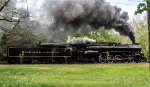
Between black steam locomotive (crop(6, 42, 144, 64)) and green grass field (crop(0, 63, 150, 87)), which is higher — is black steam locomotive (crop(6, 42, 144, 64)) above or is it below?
above

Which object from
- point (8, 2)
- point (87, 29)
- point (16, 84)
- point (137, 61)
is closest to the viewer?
point (16, 84)

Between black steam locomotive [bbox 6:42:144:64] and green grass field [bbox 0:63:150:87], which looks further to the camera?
black steam locomotive [bbox 6:42:144:64]

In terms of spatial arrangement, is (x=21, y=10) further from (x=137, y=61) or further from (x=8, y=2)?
(x=137, y=61)

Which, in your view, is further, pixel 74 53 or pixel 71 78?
pixel 74 53

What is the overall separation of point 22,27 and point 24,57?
33.9 ft

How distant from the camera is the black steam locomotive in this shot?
46.9 m

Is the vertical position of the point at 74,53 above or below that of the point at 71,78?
above

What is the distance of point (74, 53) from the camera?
46.9m

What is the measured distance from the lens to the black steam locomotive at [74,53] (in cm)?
4691

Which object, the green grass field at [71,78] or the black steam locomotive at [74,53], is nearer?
the green grass field at [71,78]

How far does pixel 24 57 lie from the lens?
47.5 m

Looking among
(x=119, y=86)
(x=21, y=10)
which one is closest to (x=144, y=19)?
(x=21, y=10)

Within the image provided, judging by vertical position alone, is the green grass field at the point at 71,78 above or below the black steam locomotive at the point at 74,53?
below

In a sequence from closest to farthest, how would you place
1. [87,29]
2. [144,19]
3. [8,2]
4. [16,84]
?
[16,84], [8,2], [87,29], [144,19]
